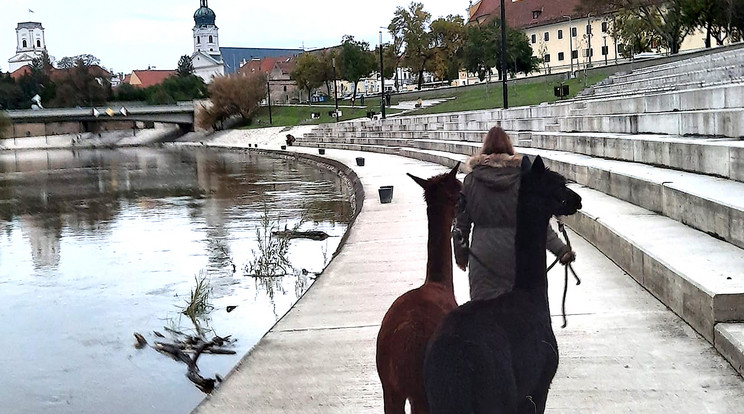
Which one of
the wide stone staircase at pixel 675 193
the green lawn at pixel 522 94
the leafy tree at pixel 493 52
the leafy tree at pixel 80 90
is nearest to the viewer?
the wide stone staircase at pixel 675 193

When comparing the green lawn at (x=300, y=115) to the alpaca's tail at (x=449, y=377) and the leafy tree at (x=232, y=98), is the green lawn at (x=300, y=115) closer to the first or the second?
the leafy tree at (x=232, y=98)

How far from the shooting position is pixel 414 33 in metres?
103

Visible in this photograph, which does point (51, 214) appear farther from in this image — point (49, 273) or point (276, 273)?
point (276, 273)

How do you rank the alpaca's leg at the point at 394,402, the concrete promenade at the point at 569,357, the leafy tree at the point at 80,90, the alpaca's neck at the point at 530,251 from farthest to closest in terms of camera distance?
the leafy tree at the point at 80,90 → the concrete promenade at the point at 569,357 → the alpaca's leg at the point at 394,402 → the alpaca's neck at the point at 530,251

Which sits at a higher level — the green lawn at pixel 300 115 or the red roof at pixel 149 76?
the red roof at pixel 149 76

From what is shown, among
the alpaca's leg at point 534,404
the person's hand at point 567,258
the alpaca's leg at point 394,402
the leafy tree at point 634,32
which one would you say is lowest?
the alpaca's leg at point 394,402

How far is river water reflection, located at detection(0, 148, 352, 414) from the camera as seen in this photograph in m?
9.30

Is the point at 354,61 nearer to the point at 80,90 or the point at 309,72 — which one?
the point at 309,72

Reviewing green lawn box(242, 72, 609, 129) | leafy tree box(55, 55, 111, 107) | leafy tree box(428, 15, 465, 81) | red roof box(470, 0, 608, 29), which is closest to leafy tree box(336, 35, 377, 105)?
green lawn box(242, 72, 609, 129)

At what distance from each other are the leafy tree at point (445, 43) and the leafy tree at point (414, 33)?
860 millimetres

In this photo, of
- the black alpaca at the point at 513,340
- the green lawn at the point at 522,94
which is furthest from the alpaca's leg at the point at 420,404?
the green lawn at the point at 522,94

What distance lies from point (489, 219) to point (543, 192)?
0.85 metres

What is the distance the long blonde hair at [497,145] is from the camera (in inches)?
180

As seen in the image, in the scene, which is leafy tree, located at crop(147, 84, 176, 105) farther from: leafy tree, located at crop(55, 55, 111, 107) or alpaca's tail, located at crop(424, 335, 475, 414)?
Result: alpaca's tail, located at crop(424, 335, 475, 414)
